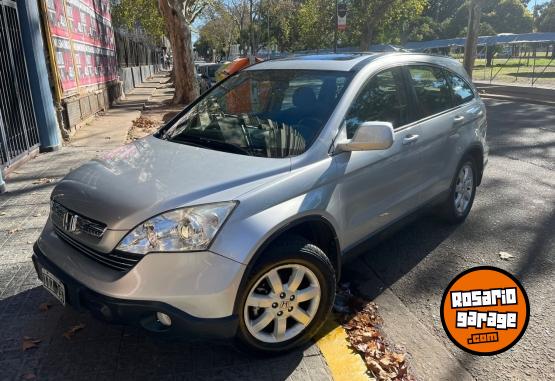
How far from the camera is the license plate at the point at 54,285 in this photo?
254 centimetres

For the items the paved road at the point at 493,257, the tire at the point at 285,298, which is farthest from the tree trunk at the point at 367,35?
the tire at the point at 285,298

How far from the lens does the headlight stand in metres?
2.32

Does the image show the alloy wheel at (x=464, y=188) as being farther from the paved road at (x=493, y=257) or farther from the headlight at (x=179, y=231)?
the headlight at (x=179, y=231)

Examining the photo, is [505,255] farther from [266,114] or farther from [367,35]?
[367,35]

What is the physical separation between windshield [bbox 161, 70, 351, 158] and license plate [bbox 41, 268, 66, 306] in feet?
4.14

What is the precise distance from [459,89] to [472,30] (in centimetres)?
1792

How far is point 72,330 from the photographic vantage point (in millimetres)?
2965

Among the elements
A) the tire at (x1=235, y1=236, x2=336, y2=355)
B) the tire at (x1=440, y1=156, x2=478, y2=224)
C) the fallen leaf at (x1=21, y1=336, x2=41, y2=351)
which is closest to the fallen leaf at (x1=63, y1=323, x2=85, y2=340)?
the fallen leaf at (x1=21, y1=336, x2=41, y2=351)

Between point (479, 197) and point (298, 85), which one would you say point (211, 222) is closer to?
point (298, 85)

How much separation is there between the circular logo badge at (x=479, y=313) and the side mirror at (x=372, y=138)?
922 millimetres

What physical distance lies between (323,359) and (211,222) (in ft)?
3.66

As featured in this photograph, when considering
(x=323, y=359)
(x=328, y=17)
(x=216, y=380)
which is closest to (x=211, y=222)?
(x=216, y=380)

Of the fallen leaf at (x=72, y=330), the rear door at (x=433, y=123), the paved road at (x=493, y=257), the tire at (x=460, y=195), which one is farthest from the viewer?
the tire at (x=460, y=195)

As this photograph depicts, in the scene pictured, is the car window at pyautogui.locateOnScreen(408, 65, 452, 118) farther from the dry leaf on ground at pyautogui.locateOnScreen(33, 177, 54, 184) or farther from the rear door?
the dry leaf on ground at pyautogui.locateOnScreen(33, 177, 54, 184)
